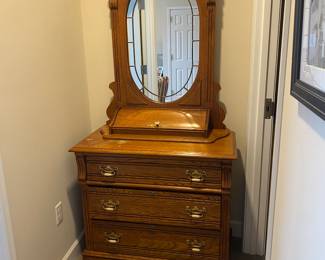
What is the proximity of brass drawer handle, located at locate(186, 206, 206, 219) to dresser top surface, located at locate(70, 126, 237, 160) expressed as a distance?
277mm

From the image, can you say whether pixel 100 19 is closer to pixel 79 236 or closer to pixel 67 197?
pixel 67 197

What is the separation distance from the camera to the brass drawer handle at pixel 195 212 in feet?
5.24

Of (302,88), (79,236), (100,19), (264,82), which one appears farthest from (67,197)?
(302,88)

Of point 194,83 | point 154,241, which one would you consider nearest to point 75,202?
point 154,241

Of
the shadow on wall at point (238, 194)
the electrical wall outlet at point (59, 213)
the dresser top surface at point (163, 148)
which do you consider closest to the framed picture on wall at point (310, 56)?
the dresser top surface at point (163, 148)

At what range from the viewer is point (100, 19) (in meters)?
1.94

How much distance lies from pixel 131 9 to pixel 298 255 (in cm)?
146

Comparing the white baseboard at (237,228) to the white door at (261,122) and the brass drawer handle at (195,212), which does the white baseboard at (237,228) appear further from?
the brass drawer handle at (195,212)

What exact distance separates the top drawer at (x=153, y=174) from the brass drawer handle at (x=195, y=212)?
0.38 ft

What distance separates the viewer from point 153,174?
5.29ft

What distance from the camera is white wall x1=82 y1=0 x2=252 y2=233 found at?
1.79 metres

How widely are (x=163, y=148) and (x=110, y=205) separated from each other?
0.42 m

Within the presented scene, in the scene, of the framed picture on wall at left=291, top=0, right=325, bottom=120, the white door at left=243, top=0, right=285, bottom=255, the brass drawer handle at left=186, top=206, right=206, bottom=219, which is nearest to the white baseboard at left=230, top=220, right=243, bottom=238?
the white door at left=243, top=0, right=285, bottom=255

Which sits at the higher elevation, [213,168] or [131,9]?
[131,9]
